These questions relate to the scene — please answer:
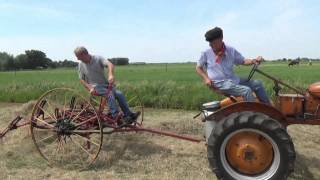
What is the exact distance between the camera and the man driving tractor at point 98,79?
310 inches

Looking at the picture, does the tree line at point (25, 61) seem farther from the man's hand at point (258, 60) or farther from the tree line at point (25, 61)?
the man's hand at point (258, 60)

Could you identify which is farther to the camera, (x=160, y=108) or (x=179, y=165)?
(x=160, y=108)

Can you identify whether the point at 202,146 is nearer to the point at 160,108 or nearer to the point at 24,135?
the point at 24,135

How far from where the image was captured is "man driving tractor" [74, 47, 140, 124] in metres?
7.87

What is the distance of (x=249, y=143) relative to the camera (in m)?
6.12

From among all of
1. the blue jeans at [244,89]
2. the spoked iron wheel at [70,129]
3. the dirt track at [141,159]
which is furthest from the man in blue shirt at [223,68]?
the spoked iron wheel at [70,129]

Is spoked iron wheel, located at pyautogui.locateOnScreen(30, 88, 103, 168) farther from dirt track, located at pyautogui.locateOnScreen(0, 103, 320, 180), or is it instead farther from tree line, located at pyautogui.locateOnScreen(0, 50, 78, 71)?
tree line, located at pyautogui.locateOnScreen(0, 50, 78, 71)

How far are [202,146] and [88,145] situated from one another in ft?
5.96

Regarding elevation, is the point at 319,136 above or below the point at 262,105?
below

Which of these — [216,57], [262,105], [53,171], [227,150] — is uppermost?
[216,57]

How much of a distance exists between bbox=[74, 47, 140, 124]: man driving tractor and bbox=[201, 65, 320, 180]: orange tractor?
1919mm

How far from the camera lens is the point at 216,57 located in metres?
6.66

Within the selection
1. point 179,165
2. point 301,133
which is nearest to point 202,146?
point 179,165

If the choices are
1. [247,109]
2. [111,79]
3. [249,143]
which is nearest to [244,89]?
[247,109]
